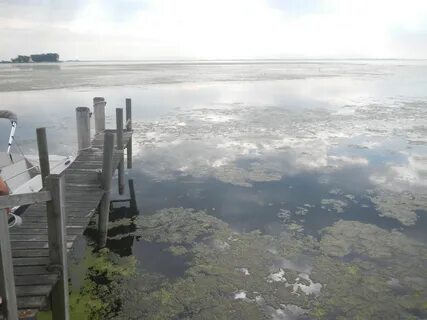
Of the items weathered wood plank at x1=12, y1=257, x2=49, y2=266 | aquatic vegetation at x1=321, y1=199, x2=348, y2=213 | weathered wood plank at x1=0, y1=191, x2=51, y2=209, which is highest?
weathered wood plank at x1=0, y1=191, x2=51, y2=209

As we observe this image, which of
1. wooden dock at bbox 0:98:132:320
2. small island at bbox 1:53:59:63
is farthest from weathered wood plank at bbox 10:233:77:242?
small island at bbox 1:53:59:63

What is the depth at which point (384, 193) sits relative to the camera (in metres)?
12.3

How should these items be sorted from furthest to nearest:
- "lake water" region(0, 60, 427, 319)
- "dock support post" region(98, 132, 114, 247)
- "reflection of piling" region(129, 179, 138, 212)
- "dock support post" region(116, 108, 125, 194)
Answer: "dock support post" region(116, 108, 125, 194)
"reflection of piling" region(129, 179, 138, 212)
"dock support post" region(98, 132, 114, 247)
"lake water" region(0, 60, 427, 319)

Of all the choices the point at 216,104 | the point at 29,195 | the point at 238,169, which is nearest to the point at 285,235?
the point at 238,169

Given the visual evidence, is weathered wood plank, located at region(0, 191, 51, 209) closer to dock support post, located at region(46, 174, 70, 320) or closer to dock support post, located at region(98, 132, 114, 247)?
dock support post, located at region(46, 174, 70, 320)

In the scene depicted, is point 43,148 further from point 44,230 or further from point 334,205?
point 334,205

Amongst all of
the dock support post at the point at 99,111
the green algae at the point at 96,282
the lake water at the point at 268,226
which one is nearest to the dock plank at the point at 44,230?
the green algae at the point at 96,282

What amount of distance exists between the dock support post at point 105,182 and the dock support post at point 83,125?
3.38 meters

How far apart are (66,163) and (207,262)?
270 inches

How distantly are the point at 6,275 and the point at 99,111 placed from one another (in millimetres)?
10290

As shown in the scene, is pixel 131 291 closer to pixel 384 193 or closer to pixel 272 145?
pixel 384 193

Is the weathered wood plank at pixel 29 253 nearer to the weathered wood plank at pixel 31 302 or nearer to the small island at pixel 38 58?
the weathered wood plank at pixel 31 302

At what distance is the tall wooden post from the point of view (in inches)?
154

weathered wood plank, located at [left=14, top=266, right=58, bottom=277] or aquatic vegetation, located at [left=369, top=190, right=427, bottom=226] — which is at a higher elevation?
weathered wood plank, located at [left=14, top=266, right=58, bottom=277]
